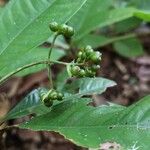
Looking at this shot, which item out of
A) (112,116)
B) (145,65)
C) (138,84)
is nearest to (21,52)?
(112,116)

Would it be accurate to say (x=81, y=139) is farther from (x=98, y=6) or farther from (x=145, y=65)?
(x=145, y=65)

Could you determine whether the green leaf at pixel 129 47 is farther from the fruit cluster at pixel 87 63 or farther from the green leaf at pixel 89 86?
the fruit cluster at pixel 87 63

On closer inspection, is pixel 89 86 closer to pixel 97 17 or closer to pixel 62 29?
pixel 62 29

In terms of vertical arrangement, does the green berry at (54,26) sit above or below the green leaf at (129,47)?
above

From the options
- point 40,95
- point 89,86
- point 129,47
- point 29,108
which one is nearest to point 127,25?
point 129,47

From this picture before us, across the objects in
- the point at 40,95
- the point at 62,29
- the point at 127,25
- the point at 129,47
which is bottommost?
the point at 129,47

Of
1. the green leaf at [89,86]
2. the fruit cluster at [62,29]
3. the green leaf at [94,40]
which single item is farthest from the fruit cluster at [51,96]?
the green leaf at [94,40]
